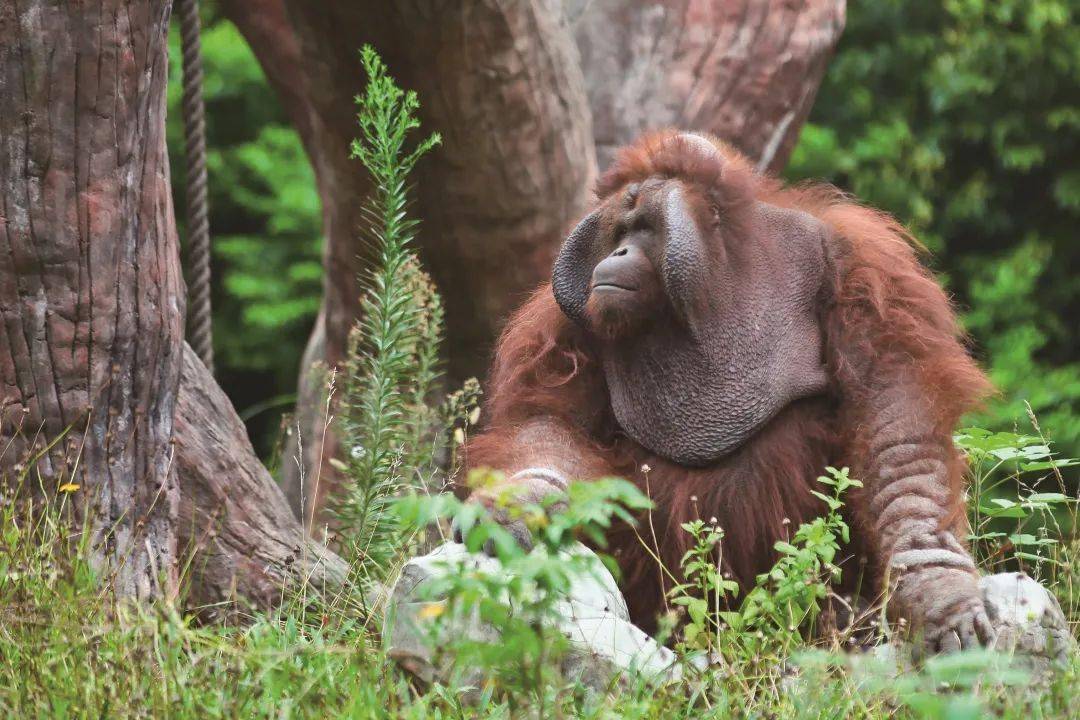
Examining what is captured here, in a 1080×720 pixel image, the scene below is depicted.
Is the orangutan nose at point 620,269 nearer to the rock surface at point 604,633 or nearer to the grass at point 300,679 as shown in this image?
the rock surface at point 604,633

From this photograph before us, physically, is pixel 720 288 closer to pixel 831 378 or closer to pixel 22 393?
pixel 831 378

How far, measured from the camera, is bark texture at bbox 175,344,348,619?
3385mm

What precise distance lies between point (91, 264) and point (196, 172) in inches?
71.5

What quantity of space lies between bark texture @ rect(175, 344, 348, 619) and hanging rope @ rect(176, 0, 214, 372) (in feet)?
3.23

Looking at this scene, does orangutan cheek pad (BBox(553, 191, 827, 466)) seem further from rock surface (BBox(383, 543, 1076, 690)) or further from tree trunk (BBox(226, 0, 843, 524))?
tree trunk (BBox(226, 0, 843, 524))

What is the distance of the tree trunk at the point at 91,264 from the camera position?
2.70 m

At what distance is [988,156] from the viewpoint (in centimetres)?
Answer: 923

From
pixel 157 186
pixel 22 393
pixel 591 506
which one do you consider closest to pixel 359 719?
pixel 591 506

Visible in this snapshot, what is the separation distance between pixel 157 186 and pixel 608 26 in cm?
250

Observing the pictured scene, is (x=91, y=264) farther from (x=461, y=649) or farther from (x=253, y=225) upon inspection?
(x=253, y=225)

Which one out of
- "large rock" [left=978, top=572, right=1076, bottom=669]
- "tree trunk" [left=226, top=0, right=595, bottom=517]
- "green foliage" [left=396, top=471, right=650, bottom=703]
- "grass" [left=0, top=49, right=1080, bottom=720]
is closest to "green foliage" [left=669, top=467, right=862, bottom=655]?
"grass" [left=0, top=49, right=1080, bottom=720]

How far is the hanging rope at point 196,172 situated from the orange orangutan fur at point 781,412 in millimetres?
1600


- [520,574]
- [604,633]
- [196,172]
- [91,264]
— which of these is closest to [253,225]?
[196,172]

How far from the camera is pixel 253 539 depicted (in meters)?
3.48
